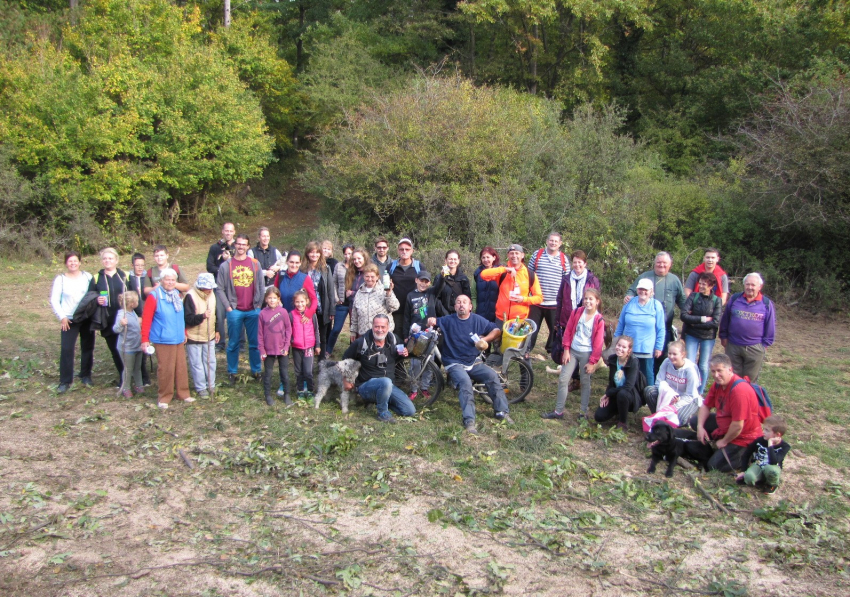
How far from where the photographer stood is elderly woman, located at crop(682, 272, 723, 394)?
7445mm

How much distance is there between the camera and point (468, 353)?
289 inches

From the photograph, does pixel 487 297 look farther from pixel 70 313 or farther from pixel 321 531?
pixel 70 313

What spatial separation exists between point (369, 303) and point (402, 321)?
0.65 meters

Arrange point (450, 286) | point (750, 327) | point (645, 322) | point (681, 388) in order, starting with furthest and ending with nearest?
point (450, 286), point (750, 327), point (645, 322), point (681, 388)

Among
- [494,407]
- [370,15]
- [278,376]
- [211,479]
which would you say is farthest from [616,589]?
[370,15]

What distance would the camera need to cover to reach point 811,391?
8414 millimetres

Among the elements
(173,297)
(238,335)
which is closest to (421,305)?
(238,335)

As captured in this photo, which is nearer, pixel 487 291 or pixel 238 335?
pixel 238 335

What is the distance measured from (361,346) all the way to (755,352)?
4433 mm

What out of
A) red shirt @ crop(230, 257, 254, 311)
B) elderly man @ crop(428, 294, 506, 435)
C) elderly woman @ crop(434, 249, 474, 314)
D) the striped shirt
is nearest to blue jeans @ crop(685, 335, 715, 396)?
the striped shirt

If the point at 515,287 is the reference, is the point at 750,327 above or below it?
below

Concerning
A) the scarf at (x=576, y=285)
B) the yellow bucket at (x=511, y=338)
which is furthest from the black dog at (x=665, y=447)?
the scarf at (x=576, y=285)

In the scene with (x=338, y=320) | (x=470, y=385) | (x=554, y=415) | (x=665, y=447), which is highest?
(x=338, y=320)

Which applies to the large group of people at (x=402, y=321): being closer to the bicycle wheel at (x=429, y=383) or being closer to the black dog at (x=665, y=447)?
the bicycle wheel at (x=429, y=383)
